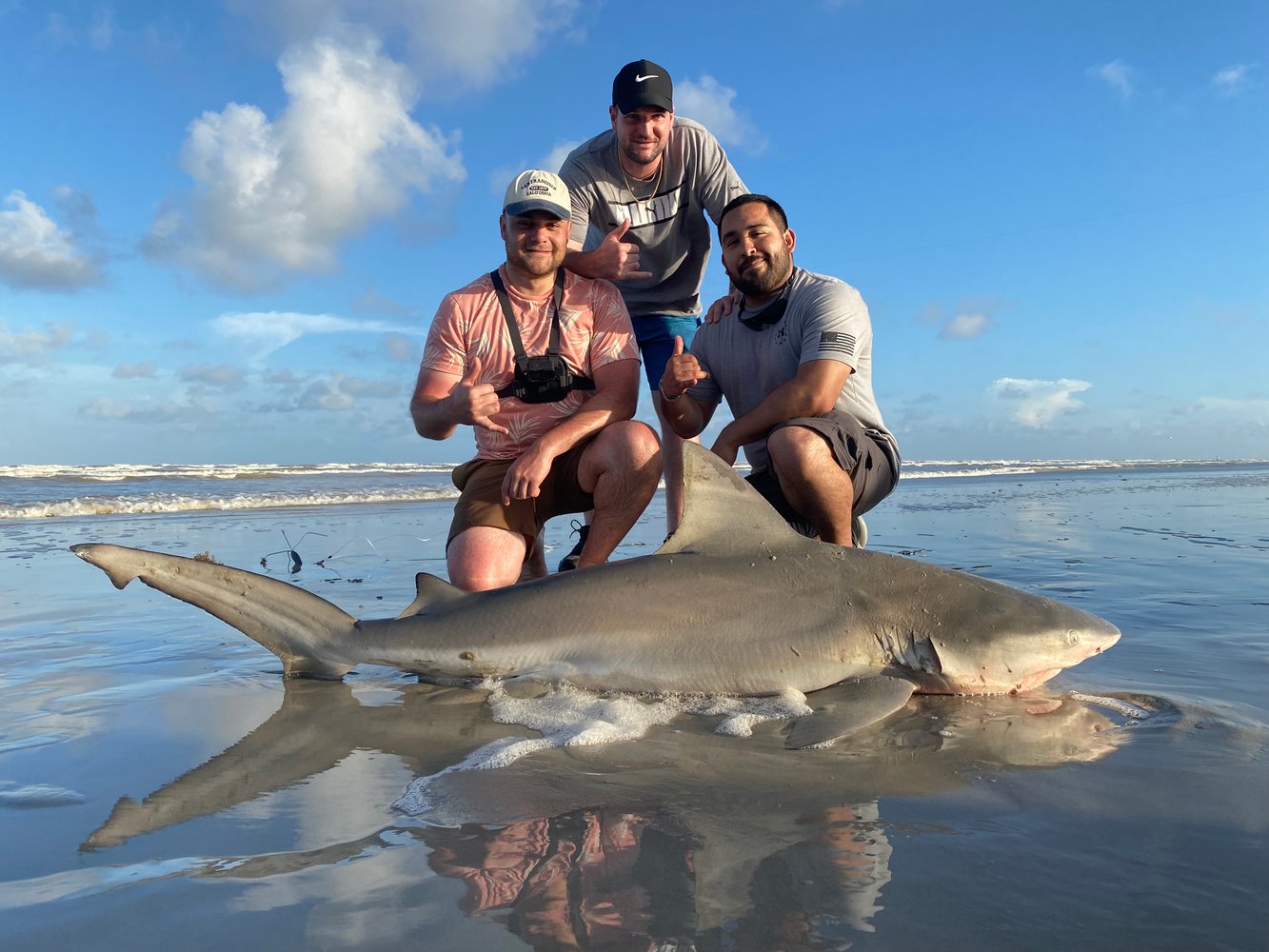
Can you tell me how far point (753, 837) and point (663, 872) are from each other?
281 millimetres

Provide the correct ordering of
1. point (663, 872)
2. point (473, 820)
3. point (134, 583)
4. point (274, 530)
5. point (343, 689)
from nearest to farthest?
point (663, 872) → point (473, 820) → point (343, 689) → point (134, 583) → point (274, 530)

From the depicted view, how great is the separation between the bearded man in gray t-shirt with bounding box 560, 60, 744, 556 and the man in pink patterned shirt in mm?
464

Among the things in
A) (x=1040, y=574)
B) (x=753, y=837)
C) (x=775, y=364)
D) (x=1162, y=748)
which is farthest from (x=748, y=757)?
(x=1040, y=574)

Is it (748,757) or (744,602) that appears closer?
(748,757)

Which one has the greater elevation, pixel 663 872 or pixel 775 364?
pixel 775 364

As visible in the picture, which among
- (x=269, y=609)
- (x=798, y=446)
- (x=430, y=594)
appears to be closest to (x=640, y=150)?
(x=798, y=446)

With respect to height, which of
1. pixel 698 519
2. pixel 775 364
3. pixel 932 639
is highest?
pixel 775 364

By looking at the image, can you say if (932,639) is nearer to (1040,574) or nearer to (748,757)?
(748,757)

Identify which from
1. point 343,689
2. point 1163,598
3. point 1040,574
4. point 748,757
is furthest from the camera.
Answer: point 1040,574

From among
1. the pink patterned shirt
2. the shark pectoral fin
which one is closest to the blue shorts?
the pink patterned shirt

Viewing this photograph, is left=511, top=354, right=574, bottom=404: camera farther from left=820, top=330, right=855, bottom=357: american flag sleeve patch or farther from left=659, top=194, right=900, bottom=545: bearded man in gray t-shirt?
left=820, top=330, right=855, bottom=357: american flag sleeve patch

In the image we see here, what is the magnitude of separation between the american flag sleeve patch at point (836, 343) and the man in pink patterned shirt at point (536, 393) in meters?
1.14

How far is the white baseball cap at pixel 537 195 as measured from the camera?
4938 mm

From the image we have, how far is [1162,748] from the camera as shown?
2.65m
